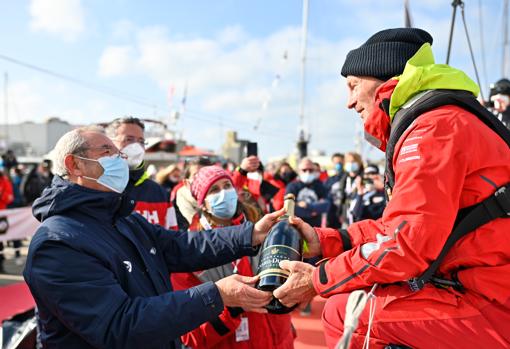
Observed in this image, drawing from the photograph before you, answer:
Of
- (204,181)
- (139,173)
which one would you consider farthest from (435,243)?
(139,173)

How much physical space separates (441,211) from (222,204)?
219 centimetres

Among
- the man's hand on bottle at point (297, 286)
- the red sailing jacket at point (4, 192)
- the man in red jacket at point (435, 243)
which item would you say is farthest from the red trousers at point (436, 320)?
the red sailing jacket at point (4, 192)

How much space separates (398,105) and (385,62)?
1.21 feet

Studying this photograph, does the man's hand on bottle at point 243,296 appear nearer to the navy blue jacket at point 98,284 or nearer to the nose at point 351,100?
the navy blue jacket at point 98,284

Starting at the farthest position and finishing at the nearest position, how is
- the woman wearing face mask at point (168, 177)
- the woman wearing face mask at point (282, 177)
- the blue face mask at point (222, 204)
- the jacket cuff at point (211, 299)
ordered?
the woman wearing face mask at point (168, 177) → the woman wearing face mask at point (282, 177) → the blue face mask at point (222, 204) → the jacket cuff at point (211, 299)

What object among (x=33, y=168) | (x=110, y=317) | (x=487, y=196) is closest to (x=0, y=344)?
(x=110, y=317)

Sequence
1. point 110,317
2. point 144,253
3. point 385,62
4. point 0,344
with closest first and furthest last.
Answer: point 110,317 → point 385,62 → point 144,253 → point 0,344

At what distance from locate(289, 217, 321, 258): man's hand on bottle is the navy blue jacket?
0.65m

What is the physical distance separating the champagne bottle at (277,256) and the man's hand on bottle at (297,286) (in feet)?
0.12

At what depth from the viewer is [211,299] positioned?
6.49ft

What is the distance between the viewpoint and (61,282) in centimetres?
186

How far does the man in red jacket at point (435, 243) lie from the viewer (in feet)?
5.28

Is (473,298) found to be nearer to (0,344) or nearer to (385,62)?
(385,62)

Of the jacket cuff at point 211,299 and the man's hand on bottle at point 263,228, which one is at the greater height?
the man's hand on bottle at point 263,228
